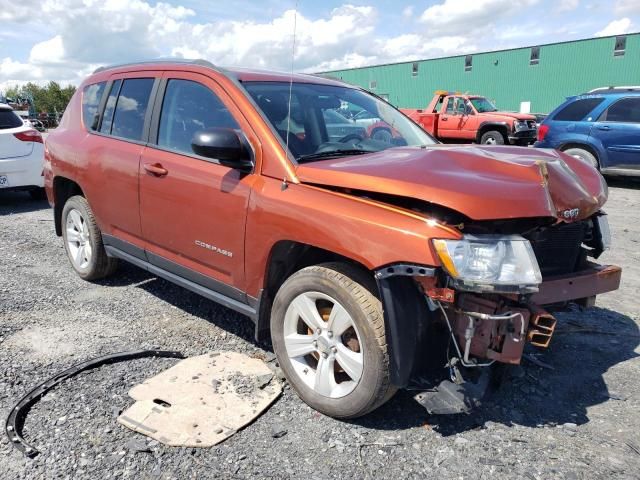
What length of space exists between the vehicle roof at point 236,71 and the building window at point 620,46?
30.3m

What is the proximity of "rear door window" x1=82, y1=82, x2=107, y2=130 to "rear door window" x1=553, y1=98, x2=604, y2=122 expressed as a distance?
379 inches

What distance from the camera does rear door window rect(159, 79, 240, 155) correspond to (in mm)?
3363

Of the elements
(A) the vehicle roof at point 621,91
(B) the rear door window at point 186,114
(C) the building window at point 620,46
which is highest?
(C) the building window at point 620,46

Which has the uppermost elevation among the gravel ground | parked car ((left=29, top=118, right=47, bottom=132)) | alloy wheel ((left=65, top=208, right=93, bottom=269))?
parked car ((left=29, top=118, right=47, bottom=132))

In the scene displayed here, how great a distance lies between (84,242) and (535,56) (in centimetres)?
3311

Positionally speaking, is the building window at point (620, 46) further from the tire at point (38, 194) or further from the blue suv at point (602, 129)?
the tire at point (38, 194)

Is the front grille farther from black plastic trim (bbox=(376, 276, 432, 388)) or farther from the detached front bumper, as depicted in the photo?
black plastic trim (bbox=(376, 276, 432, 388))

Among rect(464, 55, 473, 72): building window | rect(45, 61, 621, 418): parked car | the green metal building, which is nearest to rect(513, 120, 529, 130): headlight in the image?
rect(45, 61, 621, 418): parked car

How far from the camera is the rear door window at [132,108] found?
3938 millimetres

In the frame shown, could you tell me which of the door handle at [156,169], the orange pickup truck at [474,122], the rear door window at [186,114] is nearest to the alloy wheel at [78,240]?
the door handle at [156,169]

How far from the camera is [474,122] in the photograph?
16.2m

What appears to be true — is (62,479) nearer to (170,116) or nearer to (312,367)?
(312,367)

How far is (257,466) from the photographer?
2463 millimetres

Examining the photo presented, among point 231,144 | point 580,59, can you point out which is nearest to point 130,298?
point 231,144
